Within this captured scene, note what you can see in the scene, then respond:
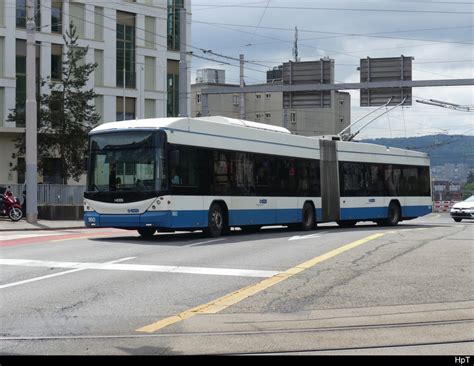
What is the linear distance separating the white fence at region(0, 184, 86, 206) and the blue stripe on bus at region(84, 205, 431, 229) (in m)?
13.4

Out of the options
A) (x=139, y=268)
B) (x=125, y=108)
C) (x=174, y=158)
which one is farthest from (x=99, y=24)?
(x=139, y=268)

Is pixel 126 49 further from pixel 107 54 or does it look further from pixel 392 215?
pixel 392 215

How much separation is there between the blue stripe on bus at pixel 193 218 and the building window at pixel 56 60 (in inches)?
1144

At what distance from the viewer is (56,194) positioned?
103 ft

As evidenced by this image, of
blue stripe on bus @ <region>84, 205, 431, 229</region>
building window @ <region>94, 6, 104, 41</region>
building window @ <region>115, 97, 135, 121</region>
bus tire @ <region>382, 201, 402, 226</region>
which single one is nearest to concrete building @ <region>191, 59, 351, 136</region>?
building window @ <region>115, 97, 135, 121</region>

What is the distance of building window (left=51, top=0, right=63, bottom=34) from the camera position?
45.7 m

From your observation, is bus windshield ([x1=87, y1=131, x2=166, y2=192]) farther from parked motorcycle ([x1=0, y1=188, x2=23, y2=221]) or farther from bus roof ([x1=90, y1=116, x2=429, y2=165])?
parked motorcycle ([x1=0, y1=188, x2=23, y2=221])

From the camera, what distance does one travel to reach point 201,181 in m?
17.5

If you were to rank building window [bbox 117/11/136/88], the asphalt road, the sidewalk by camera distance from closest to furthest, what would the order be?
Answer: the asphalt road < the sidewalk < building window [bbox 117/11/136/88]

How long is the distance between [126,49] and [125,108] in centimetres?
453

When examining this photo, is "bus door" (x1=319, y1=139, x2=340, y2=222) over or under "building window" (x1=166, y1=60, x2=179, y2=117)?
under

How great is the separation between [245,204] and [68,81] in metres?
19.9

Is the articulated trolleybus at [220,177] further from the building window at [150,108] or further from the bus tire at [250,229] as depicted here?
the building window at [150,108]

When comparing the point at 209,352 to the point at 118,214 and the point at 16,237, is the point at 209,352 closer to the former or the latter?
the point at 118,214
